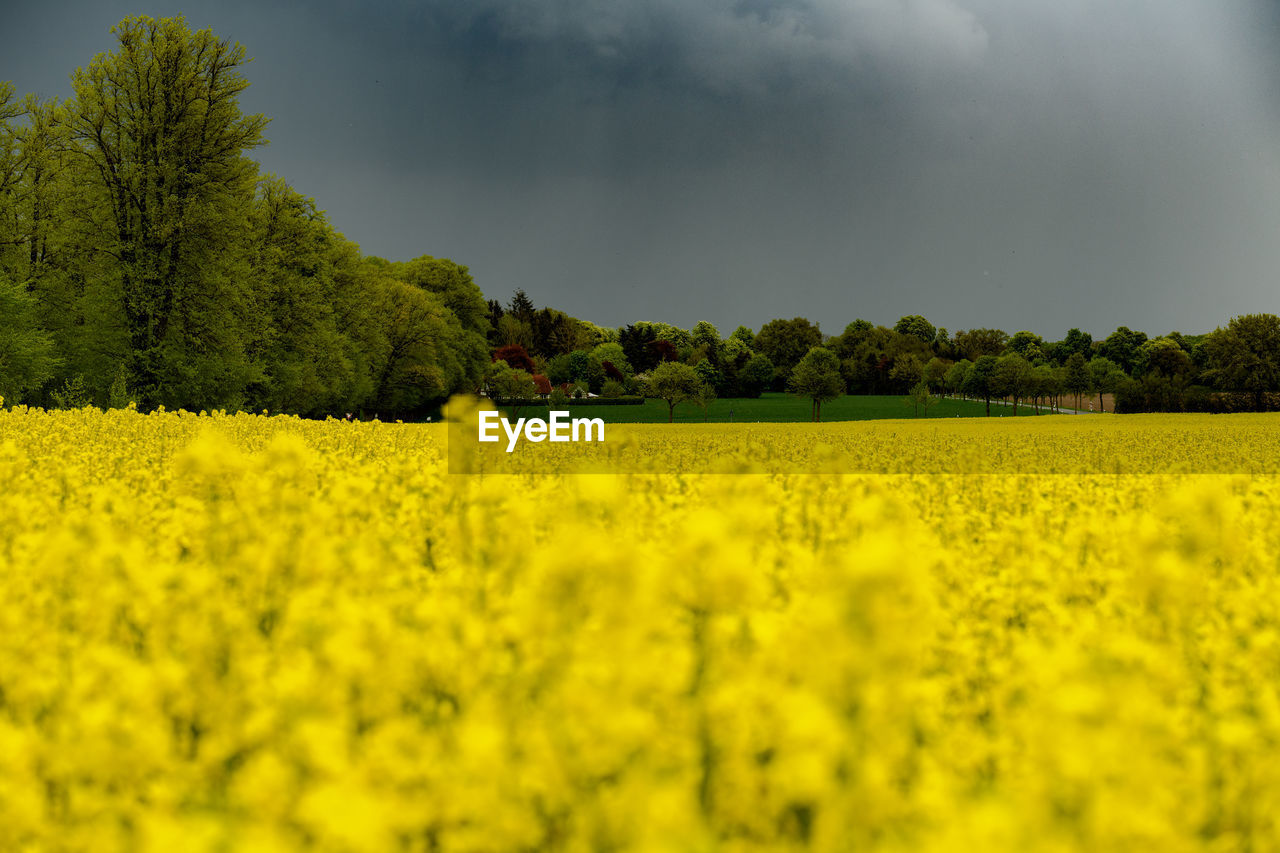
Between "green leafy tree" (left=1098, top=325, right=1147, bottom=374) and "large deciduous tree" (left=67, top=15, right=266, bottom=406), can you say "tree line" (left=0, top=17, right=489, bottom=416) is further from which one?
"green leafy tree" (left=1098, top=325, right=1147, bottom=374)

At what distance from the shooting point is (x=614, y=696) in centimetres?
315

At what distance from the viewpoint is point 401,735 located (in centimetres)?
316

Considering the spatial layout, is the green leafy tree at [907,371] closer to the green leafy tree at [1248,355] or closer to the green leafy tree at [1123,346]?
the green leafy tree at [1123,346]

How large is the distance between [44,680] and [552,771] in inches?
98.5

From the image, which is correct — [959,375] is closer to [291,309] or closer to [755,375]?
[755,375]

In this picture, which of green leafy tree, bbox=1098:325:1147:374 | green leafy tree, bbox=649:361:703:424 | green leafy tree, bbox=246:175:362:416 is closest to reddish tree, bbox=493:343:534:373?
green leafy tree, bbox=649:361:703:424

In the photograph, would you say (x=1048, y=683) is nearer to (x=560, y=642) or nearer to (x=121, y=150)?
(x=560, y=642)

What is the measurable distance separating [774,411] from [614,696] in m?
75.4

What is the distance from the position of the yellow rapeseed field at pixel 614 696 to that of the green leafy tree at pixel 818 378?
58203mm

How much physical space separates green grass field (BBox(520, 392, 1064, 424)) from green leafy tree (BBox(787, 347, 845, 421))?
9.61ft

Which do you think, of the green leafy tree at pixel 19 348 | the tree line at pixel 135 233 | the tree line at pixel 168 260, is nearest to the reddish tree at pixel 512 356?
the tree line at pixel 168 260

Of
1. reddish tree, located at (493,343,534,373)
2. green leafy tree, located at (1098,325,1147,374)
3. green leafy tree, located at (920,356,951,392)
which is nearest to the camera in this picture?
reddish tree, located at (493,343,534,373)

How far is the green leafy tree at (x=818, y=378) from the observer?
63688 millimetres

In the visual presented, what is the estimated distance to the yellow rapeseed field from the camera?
9.33 ft
